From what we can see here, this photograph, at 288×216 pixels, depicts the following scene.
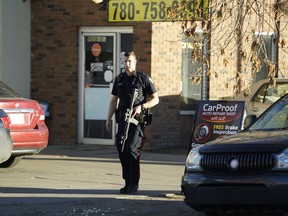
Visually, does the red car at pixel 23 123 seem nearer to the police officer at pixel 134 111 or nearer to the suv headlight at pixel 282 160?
the police officer at pixel 134 111

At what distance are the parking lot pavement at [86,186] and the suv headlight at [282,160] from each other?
6.58 feet

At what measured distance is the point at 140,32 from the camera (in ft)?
55.6

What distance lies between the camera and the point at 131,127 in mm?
10555

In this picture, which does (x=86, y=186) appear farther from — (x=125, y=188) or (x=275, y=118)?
(x=275, y=118)

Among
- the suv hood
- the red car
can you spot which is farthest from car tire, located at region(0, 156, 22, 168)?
the suv hood

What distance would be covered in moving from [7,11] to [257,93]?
5866mm

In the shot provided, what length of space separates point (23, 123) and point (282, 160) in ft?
19.7

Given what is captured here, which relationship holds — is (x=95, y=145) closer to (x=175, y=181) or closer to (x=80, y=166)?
(x=80, y=166)

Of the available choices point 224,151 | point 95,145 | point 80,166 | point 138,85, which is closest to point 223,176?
point 224,151

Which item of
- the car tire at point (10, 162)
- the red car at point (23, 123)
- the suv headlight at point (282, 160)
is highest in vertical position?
the suv headlight at point (282, 160)

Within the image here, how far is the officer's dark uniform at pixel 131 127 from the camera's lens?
10.5 m

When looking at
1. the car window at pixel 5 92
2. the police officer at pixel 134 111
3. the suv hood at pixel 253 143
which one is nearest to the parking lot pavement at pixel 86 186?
the police officer at pixel 134 111

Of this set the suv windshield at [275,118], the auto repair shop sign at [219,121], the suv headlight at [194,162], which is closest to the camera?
the suv headlight at [194,162]

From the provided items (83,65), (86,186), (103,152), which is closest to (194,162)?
(86,186)
